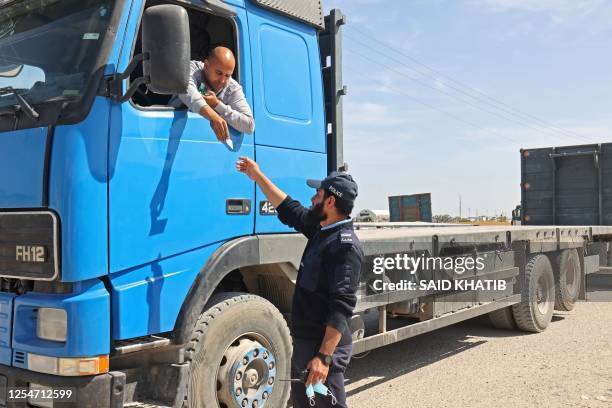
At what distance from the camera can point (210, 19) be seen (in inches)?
143

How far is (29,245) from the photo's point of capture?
286 cm

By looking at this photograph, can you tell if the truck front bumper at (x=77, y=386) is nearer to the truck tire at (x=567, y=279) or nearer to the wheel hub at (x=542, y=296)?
the wheel hub at (x=542, y=296)

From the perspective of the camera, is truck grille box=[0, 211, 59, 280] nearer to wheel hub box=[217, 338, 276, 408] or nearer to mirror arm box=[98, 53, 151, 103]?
mirror arm box=[98, 53, 151, 103]

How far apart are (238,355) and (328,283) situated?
0.95 meters

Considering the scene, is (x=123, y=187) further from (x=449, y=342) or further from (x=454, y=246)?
(x=449, y=342)

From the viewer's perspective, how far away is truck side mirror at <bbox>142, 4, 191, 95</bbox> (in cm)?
269

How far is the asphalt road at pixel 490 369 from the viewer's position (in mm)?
4762

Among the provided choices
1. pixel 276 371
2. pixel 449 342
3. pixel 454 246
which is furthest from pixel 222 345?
pixel 449 342

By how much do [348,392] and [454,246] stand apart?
1926mm

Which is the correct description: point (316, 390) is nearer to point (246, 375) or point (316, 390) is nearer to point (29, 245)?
point (246, 375)

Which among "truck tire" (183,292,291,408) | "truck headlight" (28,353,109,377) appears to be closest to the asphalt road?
"truck tire" (183,292,291,408)

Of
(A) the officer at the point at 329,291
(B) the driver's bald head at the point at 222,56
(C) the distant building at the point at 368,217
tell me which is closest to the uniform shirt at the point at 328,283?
(A) the officer at the point at 329,291

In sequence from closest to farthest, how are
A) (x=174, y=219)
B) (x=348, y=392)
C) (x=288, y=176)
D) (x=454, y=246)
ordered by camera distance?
(x=174, y=219) < (x=288, y=176) < (x=348, y=392) < (x=454, y=246)

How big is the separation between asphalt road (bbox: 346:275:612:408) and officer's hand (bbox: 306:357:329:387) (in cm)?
223
